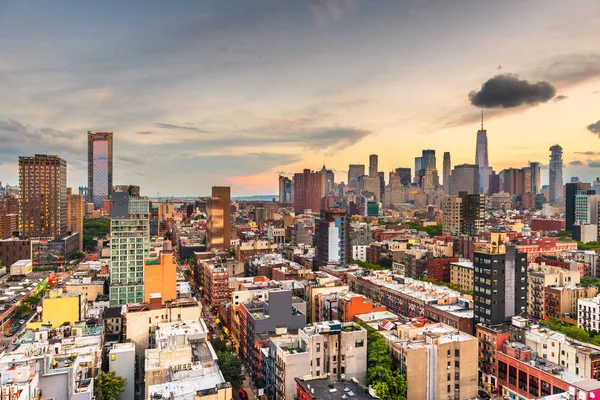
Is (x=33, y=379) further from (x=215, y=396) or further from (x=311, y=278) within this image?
(x=311, y=278)

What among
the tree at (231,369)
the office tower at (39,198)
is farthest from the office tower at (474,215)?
the office tower at (39,198)

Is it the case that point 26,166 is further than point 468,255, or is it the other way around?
point 26,166

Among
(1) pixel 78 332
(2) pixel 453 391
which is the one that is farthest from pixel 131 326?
(2) pixel 453 391

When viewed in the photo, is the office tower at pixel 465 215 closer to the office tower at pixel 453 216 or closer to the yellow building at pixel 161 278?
the office tower at pixel 453 216

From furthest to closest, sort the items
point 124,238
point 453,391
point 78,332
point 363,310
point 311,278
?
point 311,278, point 124,238, point 363,310, point 78,332, point 453,391

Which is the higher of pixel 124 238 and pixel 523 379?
pixel 124 238

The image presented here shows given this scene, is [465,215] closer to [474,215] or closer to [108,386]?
[474,215]

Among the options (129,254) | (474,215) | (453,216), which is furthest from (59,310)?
(453,216)
